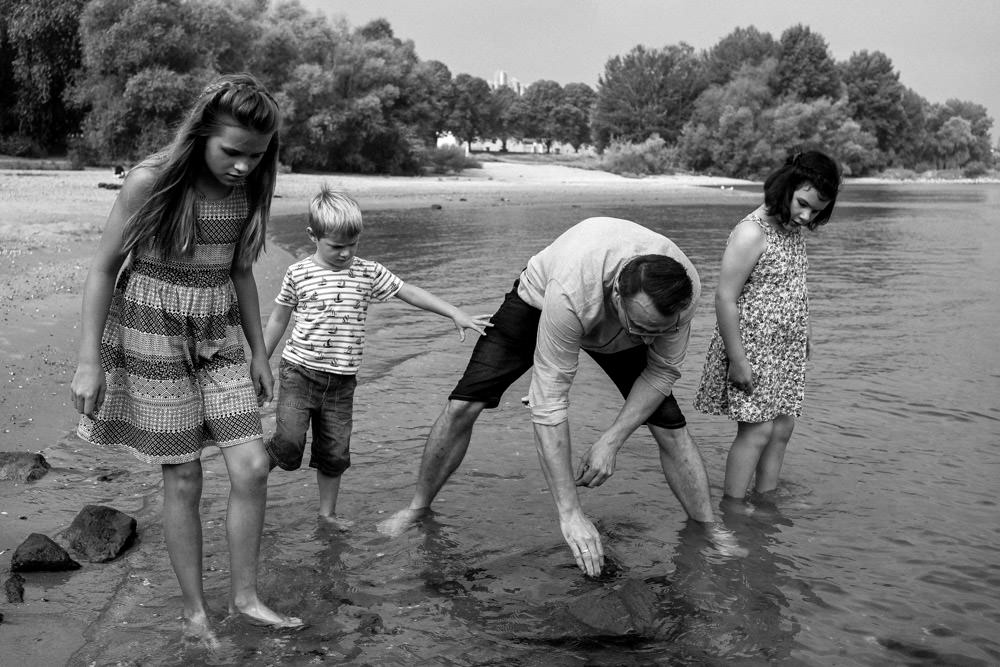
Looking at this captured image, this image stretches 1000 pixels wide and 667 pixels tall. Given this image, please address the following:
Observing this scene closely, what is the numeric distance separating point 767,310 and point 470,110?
80653 mm

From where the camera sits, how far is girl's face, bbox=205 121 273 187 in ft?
9.93

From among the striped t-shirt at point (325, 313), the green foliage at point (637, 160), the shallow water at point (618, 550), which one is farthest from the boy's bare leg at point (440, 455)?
the green foliage at point (637, 160)

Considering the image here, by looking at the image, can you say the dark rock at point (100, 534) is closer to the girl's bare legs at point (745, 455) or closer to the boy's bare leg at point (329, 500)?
the boy's bare leg at point (329, 500)

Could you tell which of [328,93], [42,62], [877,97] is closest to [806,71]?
[877,97]

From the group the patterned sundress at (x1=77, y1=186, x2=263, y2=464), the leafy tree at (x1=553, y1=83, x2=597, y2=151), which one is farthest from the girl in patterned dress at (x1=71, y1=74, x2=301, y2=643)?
the leafy tree at (x1=553, y1=83, x2=597, y2=151)

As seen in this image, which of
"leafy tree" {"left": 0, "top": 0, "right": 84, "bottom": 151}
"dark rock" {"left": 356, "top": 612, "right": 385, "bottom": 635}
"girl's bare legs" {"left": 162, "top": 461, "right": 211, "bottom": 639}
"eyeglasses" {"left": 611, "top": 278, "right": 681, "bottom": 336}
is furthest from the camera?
"leafy tree" {"left": 0, "top": 0, "right": 84, "bottom": 151}

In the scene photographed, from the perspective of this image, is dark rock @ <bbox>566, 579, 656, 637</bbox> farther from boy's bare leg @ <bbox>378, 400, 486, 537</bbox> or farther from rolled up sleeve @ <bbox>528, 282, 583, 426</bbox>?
boy's bare leg @ <bbox>378, 400, 486, 537</bbox>

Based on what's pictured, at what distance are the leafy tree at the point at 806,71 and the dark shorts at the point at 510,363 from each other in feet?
274

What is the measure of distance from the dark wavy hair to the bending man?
3.41 feet

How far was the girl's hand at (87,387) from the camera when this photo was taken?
2.95 metres

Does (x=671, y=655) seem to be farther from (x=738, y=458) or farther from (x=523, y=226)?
(x=523, y=226)

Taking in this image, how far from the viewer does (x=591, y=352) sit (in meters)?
4.13

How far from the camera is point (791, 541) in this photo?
4.54 meters

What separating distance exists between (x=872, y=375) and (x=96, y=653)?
6.67 metres
